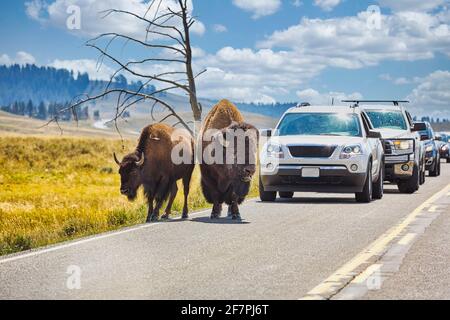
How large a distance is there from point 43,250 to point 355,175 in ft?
26.7

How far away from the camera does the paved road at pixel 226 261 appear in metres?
7.28

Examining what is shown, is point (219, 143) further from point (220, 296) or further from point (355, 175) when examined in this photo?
point (220, 296)

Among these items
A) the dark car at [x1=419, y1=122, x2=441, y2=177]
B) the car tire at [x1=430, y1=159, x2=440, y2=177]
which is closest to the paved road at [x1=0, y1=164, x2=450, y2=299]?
the dark car at [x1=419, y1=122, x2=441, y2=177]

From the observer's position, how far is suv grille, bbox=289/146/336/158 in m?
16.8

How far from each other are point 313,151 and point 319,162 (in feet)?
0.98

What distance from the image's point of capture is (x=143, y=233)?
470 inches

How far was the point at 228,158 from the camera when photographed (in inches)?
519

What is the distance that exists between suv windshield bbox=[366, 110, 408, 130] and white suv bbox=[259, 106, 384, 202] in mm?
4355

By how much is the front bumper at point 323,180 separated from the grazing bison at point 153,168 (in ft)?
9.67

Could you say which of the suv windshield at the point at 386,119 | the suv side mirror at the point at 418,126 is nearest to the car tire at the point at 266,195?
the suv side mirror at the point at 418,126

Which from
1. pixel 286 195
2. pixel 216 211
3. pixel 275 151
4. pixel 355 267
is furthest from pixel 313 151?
pixel 355 267

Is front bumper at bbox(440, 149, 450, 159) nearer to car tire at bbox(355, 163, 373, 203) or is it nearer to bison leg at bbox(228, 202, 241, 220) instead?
car tire at bbox(355, 163, 373, 203)

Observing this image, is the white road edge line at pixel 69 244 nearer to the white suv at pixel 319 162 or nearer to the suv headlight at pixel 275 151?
the white suv at pixel 319 162
